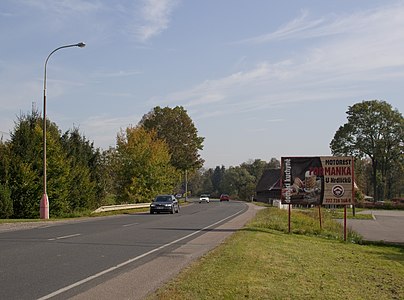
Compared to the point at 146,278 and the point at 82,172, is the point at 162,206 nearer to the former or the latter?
the point at 82,172

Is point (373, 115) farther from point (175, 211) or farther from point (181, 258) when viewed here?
point (181, 258)

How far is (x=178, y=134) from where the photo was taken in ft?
255

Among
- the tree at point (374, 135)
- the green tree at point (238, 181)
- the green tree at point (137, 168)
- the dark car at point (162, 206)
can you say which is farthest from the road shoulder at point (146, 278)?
the green tree at point (238, 181)

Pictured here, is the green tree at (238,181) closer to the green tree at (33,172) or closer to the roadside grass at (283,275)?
the green tree at (33,172)

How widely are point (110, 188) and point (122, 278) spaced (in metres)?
49.8

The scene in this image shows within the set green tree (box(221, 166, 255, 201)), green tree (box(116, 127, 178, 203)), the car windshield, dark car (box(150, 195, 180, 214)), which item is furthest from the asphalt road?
green tree (box(221, 166, 255, 201))

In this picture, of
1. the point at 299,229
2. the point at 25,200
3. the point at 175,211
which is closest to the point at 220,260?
the point at 299,229

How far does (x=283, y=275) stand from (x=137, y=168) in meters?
49.1

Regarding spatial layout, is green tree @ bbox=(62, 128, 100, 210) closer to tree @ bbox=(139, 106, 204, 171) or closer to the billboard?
the billboard

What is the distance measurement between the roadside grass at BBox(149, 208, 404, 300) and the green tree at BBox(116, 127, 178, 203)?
41478 millimetres

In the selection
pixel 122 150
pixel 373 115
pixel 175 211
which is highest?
pixel 373 115

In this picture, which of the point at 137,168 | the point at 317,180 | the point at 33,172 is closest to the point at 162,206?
the point at 33,172

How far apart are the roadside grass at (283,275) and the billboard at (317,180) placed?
202 inches

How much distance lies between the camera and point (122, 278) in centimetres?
1047
